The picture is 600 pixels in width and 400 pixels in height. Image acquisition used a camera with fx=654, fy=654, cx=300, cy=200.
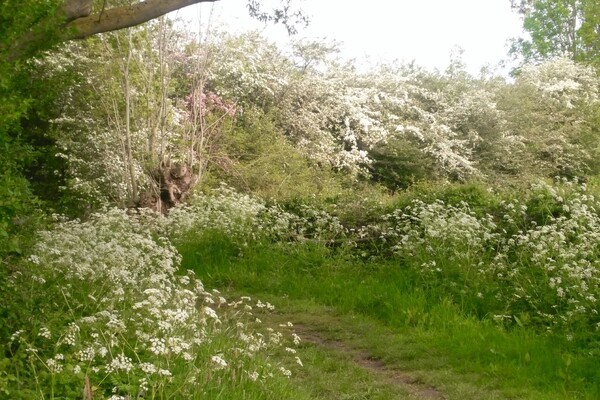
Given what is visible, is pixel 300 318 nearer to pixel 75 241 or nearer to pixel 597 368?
pixel 75 241

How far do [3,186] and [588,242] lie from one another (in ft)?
20.0

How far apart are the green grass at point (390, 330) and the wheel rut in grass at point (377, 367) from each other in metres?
0.06

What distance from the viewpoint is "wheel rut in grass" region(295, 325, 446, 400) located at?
5.71 meters

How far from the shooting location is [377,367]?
256 inches

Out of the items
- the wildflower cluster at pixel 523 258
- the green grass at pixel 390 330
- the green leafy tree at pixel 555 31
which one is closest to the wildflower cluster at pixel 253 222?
the green grass at pixel 390 330

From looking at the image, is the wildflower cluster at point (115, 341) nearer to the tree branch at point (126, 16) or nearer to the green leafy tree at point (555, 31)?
the tree branch at point (126, 16)

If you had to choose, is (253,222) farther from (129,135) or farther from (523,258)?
(523,258)

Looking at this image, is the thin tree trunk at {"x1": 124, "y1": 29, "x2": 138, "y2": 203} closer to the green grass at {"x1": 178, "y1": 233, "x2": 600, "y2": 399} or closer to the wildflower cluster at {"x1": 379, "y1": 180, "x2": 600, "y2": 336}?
the green grass at {"x1": 178, "y1": 233, "x2": 600, "y2": 399}

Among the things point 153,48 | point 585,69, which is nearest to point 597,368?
point 153,48

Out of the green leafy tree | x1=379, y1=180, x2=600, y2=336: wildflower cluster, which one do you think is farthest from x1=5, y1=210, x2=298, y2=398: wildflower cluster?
the green leafy tree

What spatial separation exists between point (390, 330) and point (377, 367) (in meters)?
1.16

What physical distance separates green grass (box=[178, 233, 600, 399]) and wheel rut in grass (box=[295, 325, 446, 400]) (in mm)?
56

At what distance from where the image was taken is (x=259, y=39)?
2303 centimetres

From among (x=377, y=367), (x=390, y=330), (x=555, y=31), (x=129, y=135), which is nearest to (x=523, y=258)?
(x=390, y=330)
